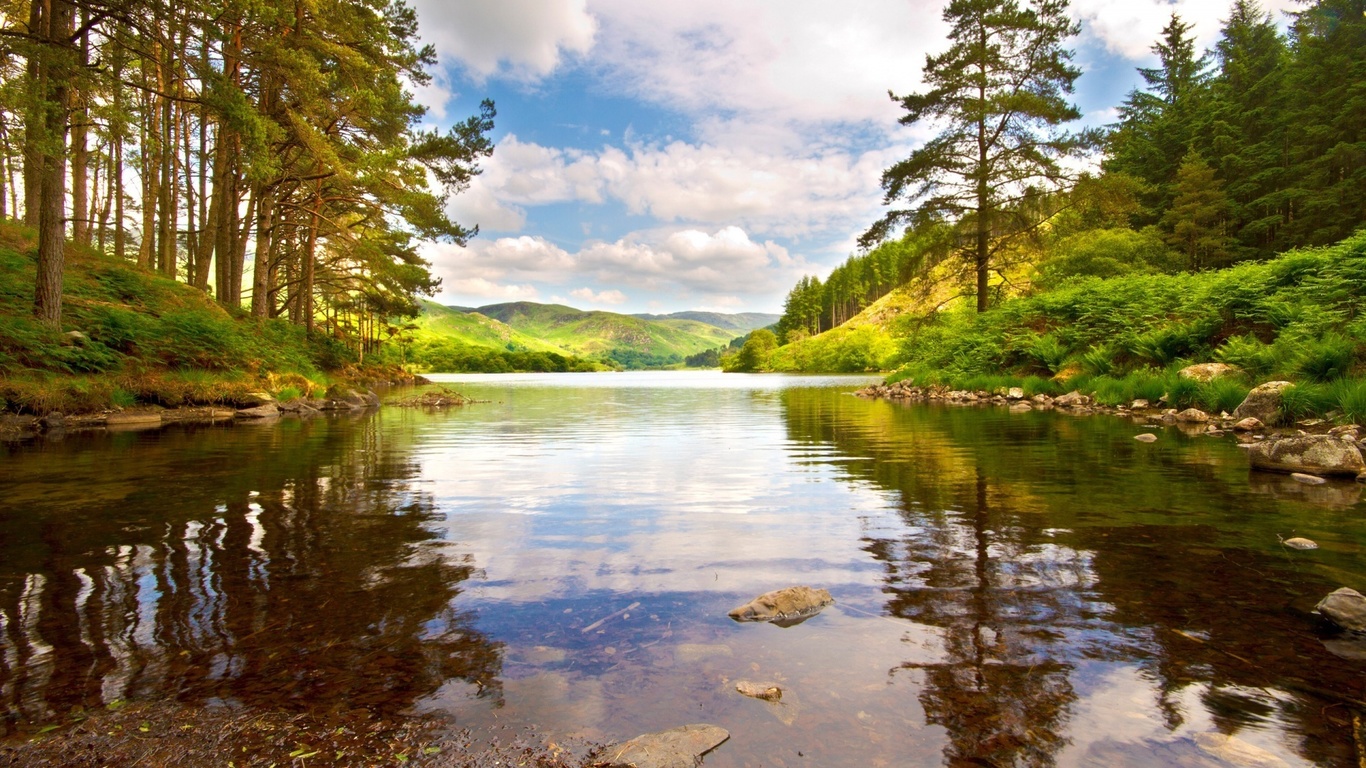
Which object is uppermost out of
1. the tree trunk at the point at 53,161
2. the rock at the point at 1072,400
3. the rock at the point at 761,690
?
the tree trunk at the point at 53,161

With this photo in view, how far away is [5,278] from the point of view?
55.7 ft

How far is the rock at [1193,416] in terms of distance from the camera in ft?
49.1

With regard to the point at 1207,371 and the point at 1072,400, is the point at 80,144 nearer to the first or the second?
the point at 1072,400

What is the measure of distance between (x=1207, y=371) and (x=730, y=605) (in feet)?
61.2

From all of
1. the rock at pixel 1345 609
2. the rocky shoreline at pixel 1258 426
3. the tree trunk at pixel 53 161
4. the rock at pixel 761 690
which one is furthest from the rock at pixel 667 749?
the tree trunk at pixel 53 161

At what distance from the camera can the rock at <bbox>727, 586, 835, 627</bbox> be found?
4117mm

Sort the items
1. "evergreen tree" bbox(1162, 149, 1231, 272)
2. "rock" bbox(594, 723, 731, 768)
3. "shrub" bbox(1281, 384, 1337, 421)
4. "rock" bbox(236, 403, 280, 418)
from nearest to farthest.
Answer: "rock" bbox(594, 723, 731, 768) → "shrub" bbox(1281, 384, 1337, 421) → "rock" bbox(236, 403, 280, 418) → "evergreen tree" bbox(1162, 149, 1231, 272)

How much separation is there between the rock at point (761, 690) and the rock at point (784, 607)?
2.65 feet

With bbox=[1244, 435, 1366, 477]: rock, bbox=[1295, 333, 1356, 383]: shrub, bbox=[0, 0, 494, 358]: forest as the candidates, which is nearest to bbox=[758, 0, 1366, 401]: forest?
bbox=[1295, 333, 1356, 383]: shrub

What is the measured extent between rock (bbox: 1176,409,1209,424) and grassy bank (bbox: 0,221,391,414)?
26621 mm

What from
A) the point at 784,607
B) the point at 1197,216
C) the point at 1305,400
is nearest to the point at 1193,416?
the point at 1305,400

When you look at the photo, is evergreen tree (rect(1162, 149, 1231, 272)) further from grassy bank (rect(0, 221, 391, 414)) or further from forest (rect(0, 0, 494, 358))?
grassy bank (rect(0, 221, 391, 414))

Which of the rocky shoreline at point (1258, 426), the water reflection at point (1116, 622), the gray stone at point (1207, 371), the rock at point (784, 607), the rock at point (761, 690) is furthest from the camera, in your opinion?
the gray stone at point (1207, 371)

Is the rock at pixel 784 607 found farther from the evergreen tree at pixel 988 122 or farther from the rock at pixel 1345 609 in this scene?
the evergreen tree at pixel 988 122
